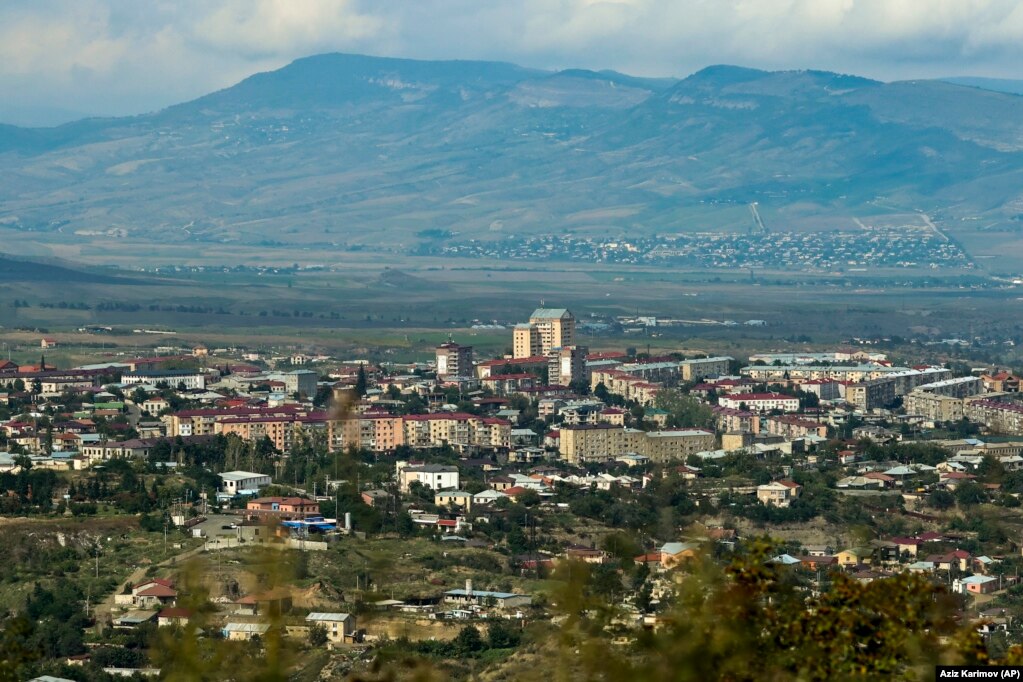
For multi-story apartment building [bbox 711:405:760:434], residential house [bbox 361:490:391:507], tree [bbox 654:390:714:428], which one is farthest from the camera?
tree [bbox 654:390:714:428]

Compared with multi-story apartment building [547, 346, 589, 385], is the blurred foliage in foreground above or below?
above

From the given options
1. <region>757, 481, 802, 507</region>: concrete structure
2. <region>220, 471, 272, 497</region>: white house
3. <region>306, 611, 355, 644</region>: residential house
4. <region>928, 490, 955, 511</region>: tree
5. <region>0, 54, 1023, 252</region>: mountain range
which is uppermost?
<region>0, 54, 1023, 252</region>: mountain range

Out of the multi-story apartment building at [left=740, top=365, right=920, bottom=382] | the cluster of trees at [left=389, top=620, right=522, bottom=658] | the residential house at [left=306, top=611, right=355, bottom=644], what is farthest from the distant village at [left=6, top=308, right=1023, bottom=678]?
the cluster of trees at [left=389, top=620, right=522, bottom=658]

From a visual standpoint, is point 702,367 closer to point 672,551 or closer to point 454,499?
point 454,499

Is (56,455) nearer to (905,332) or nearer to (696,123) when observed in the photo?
(905,332)

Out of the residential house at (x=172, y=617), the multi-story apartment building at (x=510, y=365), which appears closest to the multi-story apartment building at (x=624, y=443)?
the multi-story apartment building at (x=510, y=365)

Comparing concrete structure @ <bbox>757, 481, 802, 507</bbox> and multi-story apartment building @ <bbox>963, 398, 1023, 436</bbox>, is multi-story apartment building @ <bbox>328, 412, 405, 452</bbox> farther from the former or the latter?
multi-story apartment building @ <bbox>963, 398, 1023, 436</bbox>

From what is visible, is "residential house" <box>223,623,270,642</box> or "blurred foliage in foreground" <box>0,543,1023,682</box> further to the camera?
"residential house" <box>223,623,270,642</box>

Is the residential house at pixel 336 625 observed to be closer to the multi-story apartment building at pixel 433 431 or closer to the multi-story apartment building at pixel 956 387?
the multi-story apartment building at pixel 433 431
